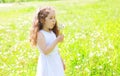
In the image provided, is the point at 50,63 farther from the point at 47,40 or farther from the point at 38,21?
the point at 38,21

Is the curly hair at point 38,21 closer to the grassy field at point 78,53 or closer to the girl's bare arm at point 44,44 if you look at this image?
the girl's bare arm at point 44,44

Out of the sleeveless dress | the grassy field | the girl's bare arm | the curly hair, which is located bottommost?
the grassy field

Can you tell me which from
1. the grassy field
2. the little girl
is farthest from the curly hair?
the grassy field

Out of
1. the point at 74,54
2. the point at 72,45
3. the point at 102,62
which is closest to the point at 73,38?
the point at 72,45

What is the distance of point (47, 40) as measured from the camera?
5840mm

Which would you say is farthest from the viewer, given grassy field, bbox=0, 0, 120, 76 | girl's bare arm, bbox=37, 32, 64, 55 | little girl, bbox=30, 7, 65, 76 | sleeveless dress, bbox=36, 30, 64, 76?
→ grassy field, bbox=0, 0, 120, 76

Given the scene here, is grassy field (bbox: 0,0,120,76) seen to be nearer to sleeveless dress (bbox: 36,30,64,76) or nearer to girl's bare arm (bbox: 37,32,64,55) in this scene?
sleeveless dress (bbox: 36,30,64,76)

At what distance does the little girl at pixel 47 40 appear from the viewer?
5.78m

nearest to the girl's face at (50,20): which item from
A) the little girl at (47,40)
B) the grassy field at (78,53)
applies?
the little girl at (47,40)

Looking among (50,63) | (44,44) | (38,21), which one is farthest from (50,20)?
(50,63)

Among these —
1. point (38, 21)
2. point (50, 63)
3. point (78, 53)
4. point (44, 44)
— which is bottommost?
point (78, 53)

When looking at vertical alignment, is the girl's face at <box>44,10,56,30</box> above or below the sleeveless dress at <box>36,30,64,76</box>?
above

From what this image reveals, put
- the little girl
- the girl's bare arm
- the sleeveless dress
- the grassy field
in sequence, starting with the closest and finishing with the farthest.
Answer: the girl's bare arm
the little girl
the sleeveless dress
the grassy field

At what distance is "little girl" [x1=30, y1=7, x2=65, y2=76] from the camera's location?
227 inches
